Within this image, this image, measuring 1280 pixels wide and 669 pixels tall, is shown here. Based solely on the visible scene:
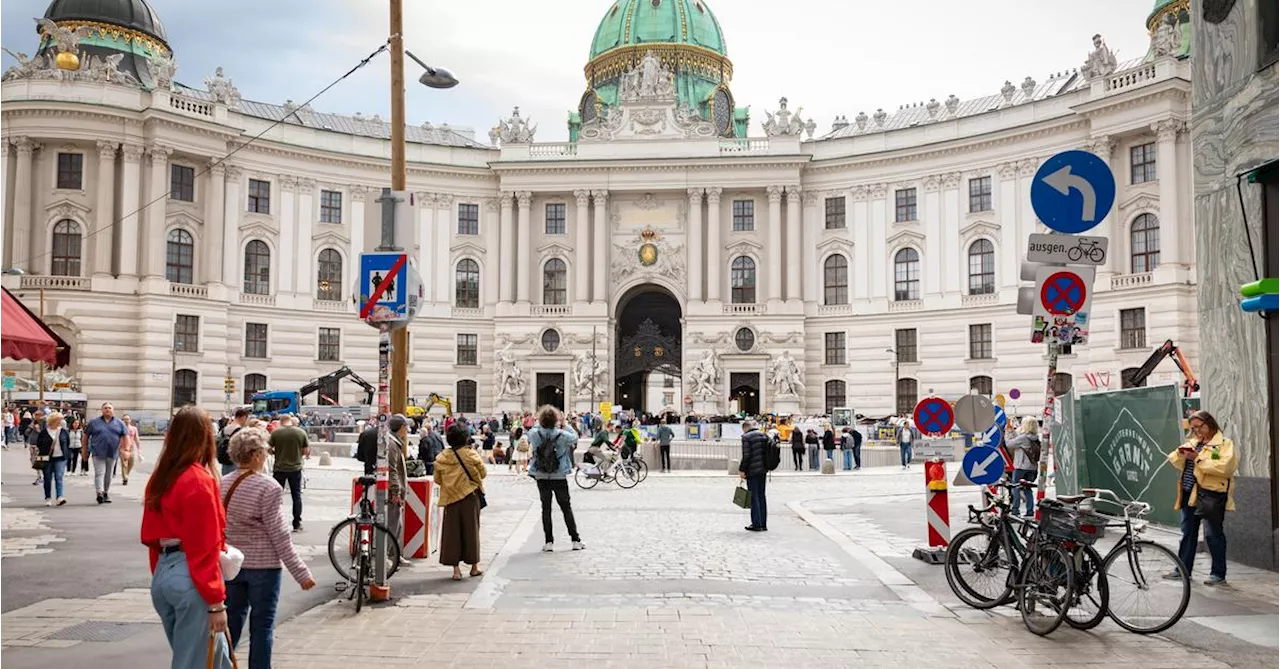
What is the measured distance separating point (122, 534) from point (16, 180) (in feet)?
139

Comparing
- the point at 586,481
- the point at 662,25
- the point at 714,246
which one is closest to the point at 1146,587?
the point at 586,481

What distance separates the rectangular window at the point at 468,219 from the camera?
60.0m

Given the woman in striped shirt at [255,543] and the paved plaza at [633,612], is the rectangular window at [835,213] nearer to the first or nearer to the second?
the paved plaza at [633,612]

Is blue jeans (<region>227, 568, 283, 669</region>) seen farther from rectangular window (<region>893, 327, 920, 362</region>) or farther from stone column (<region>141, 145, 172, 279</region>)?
rectangular window (<region>893, 327, 920, 362</region>)

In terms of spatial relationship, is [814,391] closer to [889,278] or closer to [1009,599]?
[889,278]

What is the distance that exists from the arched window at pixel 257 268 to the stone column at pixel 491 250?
453 inches

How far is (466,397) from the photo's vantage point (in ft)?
193

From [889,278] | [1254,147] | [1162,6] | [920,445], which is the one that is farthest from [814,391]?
[1254,147]

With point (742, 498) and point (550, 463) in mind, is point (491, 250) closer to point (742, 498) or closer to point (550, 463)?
point (742, 498)

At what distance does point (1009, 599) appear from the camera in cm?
985

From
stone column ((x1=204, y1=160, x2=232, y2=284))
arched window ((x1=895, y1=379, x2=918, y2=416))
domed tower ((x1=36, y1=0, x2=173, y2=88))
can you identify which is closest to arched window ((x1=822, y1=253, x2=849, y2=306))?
arched window ((x1=895, y1=379, x2=918, y2=416))

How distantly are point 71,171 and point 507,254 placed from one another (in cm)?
2196

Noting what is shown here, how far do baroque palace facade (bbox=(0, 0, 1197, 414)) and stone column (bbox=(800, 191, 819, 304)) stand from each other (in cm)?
18

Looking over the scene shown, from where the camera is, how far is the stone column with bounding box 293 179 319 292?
56312mm
